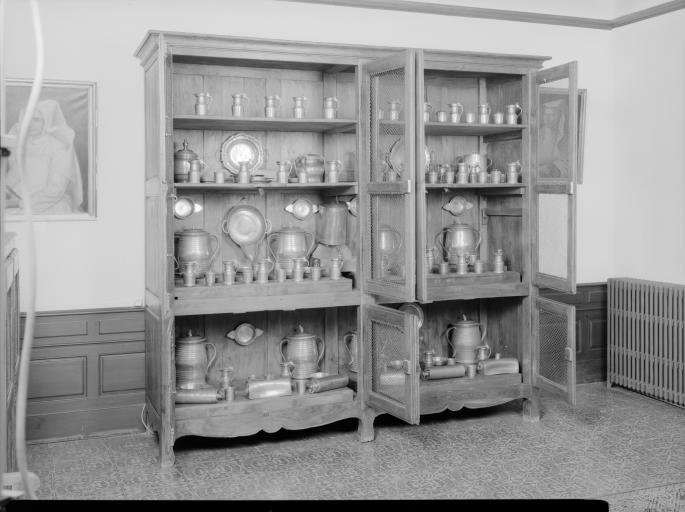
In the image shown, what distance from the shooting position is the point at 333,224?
511 centimetres

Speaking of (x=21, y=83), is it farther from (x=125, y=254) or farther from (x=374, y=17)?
(x=374, y=17)

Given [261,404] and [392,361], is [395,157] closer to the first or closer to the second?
[392,361]

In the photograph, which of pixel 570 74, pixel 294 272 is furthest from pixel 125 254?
pixel 570 74

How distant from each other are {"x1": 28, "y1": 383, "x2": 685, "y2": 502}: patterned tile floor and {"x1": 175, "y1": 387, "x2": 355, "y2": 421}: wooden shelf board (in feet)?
0.78

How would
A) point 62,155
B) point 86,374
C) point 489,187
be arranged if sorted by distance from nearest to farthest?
point 62,155 < point 86,374 < point 489,187

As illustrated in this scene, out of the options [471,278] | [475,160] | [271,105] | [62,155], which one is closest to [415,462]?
[471,278]

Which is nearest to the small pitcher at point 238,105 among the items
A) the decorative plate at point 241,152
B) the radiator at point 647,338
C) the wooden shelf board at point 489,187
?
the decorative plate at point 241,152

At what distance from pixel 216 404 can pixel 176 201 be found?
4.12ft

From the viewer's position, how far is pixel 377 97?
4.72 meters

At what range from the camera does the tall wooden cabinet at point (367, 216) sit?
4.50 m

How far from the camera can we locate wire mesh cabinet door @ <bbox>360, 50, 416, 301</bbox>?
4.46 metres

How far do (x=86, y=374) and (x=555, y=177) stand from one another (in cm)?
317

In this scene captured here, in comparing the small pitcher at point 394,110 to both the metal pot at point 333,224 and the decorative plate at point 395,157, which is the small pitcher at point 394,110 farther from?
the metal pot at point 333,224

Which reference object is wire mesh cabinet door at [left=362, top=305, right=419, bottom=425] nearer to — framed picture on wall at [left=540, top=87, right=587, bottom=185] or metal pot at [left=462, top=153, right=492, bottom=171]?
metal pot at [left=462, top=153, right=492, bottom=171]
